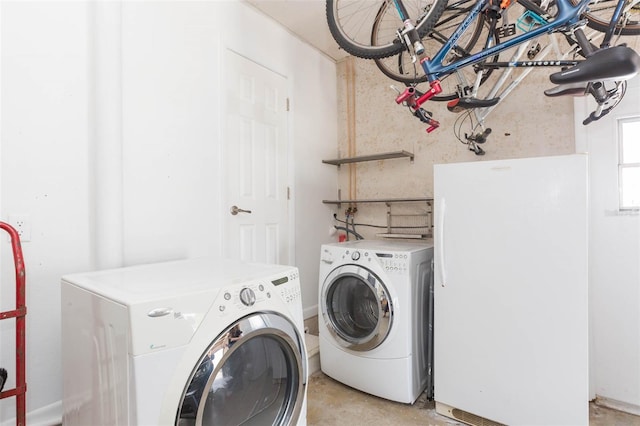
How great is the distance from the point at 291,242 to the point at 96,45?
181cm

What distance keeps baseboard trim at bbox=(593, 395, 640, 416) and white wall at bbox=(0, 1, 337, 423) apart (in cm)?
253

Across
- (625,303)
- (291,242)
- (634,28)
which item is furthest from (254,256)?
(634,28)

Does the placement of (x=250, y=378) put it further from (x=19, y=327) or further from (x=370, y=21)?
(x=370, y=21)

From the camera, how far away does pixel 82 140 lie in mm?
1648

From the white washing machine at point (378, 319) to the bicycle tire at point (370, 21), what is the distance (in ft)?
3.78

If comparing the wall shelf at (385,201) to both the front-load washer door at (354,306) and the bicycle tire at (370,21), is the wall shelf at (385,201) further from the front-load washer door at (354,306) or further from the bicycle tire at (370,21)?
the bicycle tire at (370,21)

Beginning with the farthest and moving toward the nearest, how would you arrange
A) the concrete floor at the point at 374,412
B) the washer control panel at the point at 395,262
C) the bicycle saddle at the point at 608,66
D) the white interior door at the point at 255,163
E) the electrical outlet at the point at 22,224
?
the white interior door at the point at 255,163, the washer control panel at the point at 395,262, the concrete floor at the point at 374,412, the electrical outlet at the point at 22,224, the bicycle saddle at the point at 608,66

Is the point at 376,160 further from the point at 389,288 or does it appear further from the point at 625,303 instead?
the point at 625,303

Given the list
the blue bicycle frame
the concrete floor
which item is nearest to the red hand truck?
the concrete floor

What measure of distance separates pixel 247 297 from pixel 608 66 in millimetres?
1450

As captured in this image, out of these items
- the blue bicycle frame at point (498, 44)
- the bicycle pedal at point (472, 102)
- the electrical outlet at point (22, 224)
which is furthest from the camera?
the bicycle pedal at point (472, 102)

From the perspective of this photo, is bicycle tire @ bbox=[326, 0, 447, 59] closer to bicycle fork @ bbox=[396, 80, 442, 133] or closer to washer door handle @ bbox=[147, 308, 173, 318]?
bicycle fork @ bbox=[396, 80, 442, 133]

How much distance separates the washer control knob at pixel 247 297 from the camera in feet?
3.85

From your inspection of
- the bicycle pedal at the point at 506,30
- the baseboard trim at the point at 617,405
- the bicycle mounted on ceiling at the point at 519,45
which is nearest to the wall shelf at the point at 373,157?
the bicycle mounted on ceiling at the point at 519,45
